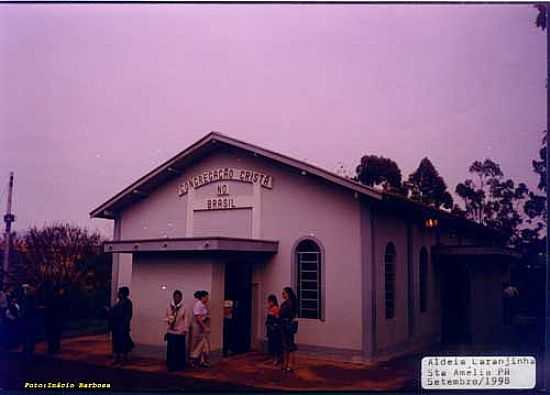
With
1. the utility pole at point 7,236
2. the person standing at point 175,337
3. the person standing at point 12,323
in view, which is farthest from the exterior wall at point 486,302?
the utility pole at point 7,236

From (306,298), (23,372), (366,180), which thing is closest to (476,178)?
(366,180)

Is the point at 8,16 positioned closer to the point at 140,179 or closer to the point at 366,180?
the point at 140,179

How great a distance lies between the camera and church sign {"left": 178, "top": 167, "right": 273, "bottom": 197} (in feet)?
15.0

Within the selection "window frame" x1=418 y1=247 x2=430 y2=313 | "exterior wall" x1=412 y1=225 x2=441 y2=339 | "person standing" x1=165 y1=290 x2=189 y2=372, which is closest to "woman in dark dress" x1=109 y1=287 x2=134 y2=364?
"person standing" x1=165 y1=290 x2=189 y2=372

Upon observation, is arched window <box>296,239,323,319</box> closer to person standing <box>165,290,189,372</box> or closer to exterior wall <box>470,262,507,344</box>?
person standing <box>165,290,189,372</box>

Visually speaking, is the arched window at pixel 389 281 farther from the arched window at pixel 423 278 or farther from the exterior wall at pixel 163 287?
the exterior wall at pixel 163 287

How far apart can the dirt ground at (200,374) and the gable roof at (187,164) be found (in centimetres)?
109

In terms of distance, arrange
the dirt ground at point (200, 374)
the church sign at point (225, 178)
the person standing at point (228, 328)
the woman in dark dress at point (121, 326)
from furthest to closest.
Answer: the church sign at point (225, 178)
the person standing at point (228, 328)
the woman in dark dress at point (121, 326)
the dirt ground at point (200, 374)

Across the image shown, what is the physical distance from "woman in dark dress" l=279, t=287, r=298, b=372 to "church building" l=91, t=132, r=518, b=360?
0.19ft

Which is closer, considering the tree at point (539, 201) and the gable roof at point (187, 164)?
the tree at point (539, 201)

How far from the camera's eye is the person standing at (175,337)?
432 centimetres

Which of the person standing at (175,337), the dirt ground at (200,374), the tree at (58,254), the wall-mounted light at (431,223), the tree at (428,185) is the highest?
the tree at (428,185)

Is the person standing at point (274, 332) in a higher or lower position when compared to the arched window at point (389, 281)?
lower

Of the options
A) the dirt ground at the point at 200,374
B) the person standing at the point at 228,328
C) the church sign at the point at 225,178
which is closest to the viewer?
the dirt ground at the point at 200,374
